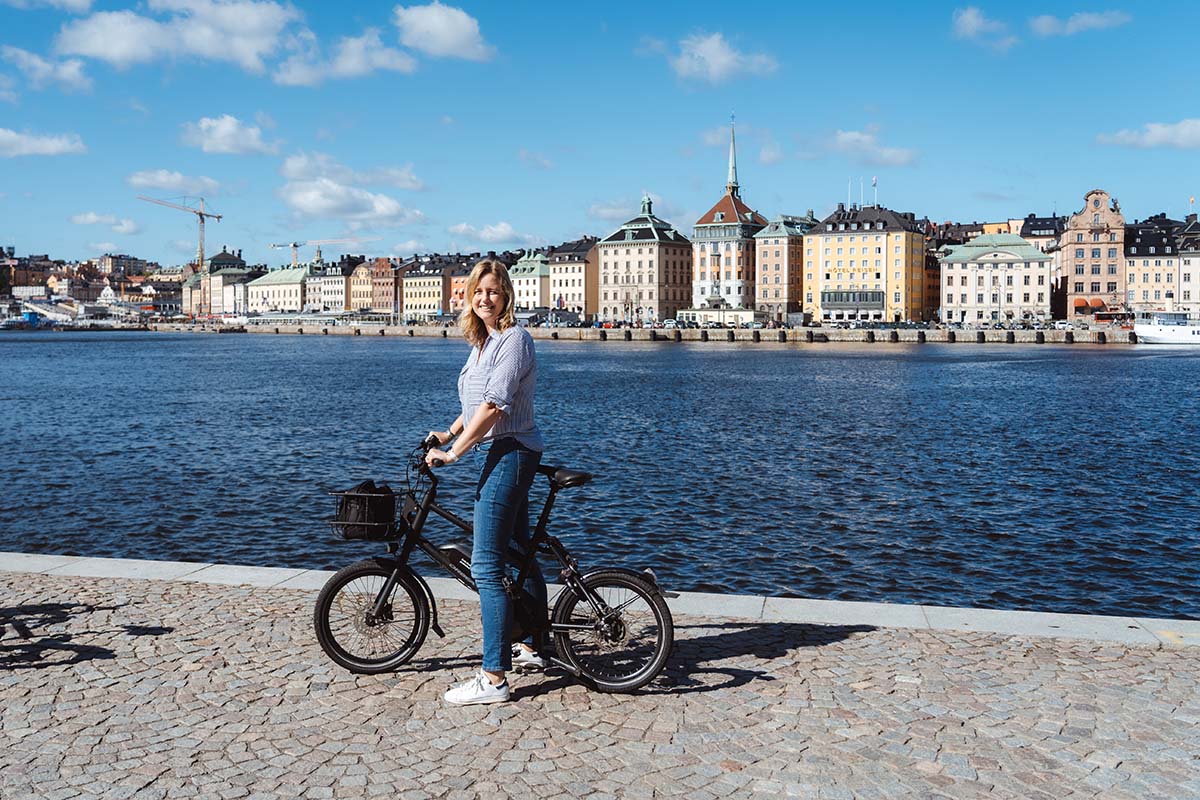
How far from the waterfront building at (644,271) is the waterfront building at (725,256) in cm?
584

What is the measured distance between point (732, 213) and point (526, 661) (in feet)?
564

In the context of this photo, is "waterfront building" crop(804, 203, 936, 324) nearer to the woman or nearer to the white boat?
the white boat

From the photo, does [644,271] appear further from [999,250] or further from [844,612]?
[844,612]

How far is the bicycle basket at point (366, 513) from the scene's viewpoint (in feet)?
23.0

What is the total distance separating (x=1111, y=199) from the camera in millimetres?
137875

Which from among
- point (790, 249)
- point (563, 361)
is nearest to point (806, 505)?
point (563, 361)

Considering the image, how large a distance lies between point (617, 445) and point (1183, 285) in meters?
127

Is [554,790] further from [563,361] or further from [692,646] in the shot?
[563,361]

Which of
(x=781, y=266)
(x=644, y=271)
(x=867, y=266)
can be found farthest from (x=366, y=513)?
(x=644, y=271)

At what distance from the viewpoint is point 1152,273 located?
136250mm

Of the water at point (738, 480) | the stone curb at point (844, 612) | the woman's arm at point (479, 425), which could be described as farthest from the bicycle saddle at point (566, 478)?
the water at point (738, 480)

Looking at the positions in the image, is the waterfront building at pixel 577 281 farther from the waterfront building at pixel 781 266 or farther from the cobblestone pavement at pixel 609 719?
the cobblestone pavement at pixel 609 719

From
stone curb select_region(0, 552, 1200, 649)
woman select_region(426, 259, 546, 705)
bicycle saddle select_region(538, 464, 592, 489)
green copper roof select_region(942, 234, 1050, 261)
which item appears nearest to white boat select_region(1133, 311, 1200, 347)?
green copper roof select_region(942, 234, 1050, 261)

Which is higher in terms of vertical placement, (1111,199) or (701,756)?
(1111,199)
